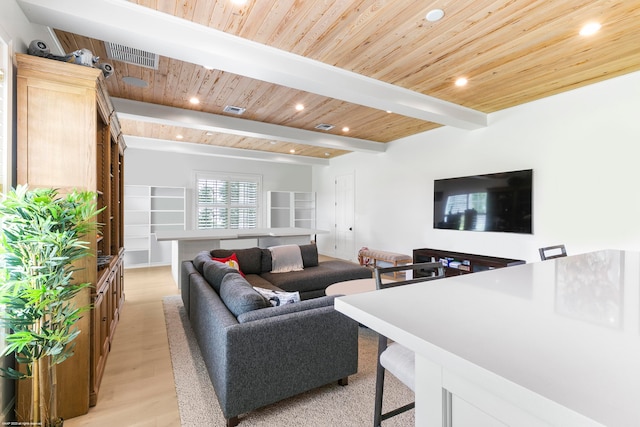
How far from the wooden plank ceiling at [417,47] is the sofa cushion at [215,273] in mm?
1966

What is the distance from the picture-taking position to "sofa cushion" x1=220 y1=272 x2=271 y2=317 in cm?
195

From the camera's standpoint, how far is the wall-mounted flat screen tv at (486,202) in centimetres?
406

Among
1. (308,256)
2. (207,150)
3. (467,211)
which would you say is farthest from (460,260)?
(207,150)

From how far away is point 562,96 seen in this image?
12.2ft

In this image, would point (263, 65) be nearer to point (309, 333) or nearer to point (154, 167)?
point (309, 333)

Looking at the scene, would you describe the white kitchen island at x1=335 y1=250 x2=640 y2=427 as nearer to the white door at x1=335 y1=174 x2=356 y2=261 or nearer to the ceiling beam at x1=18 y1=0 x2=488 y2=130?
the ceiling beam at x1=18 y1=0 x2=488 y2=130

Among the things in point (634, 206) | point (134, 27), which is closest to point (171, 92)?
point (134, 27)

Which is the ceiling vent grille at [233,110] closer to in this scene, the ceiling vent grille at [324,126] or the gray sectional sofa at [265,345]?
the ceiling vent grille at [324,126]

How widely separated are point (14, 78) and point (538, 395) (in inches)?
103

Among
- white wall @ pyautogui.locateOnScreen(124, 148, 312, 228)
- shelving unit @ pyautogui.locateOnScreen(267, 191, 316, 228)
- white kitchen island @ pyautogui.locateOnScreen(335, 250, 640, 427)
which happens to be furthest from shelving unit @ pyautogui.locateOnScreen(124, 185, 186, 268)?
white kitchen island @ pyautogui.locateOnScreen(335, 250, 640, 427)

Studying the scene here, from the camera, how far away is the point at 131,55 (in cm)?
282

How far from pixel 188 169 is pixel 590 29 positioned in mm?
7296

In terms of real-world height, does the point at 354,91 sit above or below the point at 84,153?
above

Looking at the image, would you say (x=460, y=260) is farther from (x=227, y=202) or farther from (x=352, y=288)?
(x=227, y=202)
